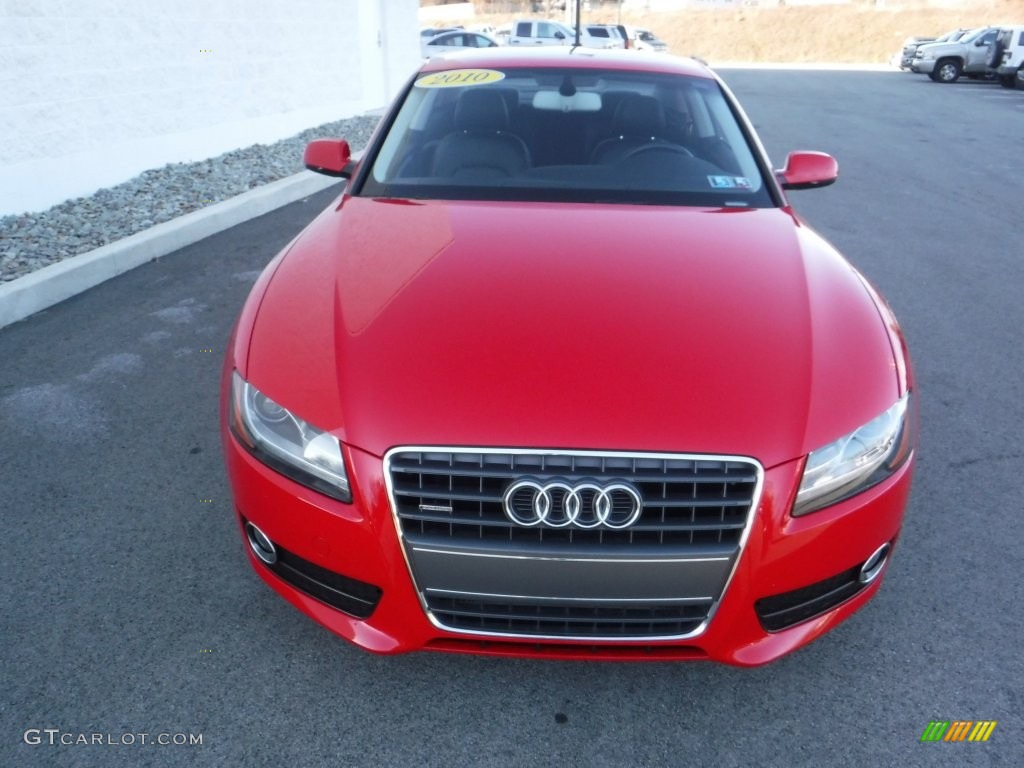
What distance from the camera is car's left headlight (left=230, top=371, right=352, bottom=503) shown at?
6.77 ft

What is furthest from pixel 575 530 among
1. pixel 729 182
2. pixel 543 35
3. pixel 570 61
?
pixel 543 35

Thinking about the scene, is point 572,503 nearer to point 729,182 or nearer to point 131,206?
point 729,182

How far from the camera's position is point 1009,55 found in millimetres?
23641

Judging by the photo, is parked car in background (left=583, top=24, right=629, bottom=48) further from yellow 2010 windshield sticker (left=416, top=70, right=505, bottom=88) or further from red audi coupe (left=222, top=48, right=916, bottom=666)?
red audi coupe (left=222, top=48, right=916, bottom=666)

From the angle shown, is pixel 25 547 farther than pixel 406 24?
No

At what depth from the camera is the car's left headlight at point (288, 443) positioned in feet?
6.77

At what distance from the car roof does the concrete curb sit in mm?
2785

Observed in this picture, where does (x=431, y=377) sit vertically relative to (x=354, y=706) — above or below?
above

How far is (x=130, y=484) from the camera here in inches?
130

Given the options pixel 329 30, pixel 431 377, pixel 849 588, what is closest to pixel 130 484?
pixel 431 377

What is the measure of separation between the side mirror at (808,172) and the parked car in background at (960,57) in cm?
2618

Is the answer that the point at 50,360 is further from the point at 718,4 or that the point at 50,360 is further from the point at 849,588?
the point at 718,4

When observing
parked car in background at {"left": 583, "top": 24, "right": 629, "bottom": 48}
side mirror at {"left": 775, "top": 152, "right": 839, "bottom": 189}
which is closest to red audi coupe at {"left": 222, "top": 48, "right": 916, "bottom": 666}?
side mirror at {"left": 775, "top": 152, "right": 839, "bottom": 189}

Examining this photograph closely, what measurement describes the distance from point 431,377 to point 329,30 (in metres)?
11.7
